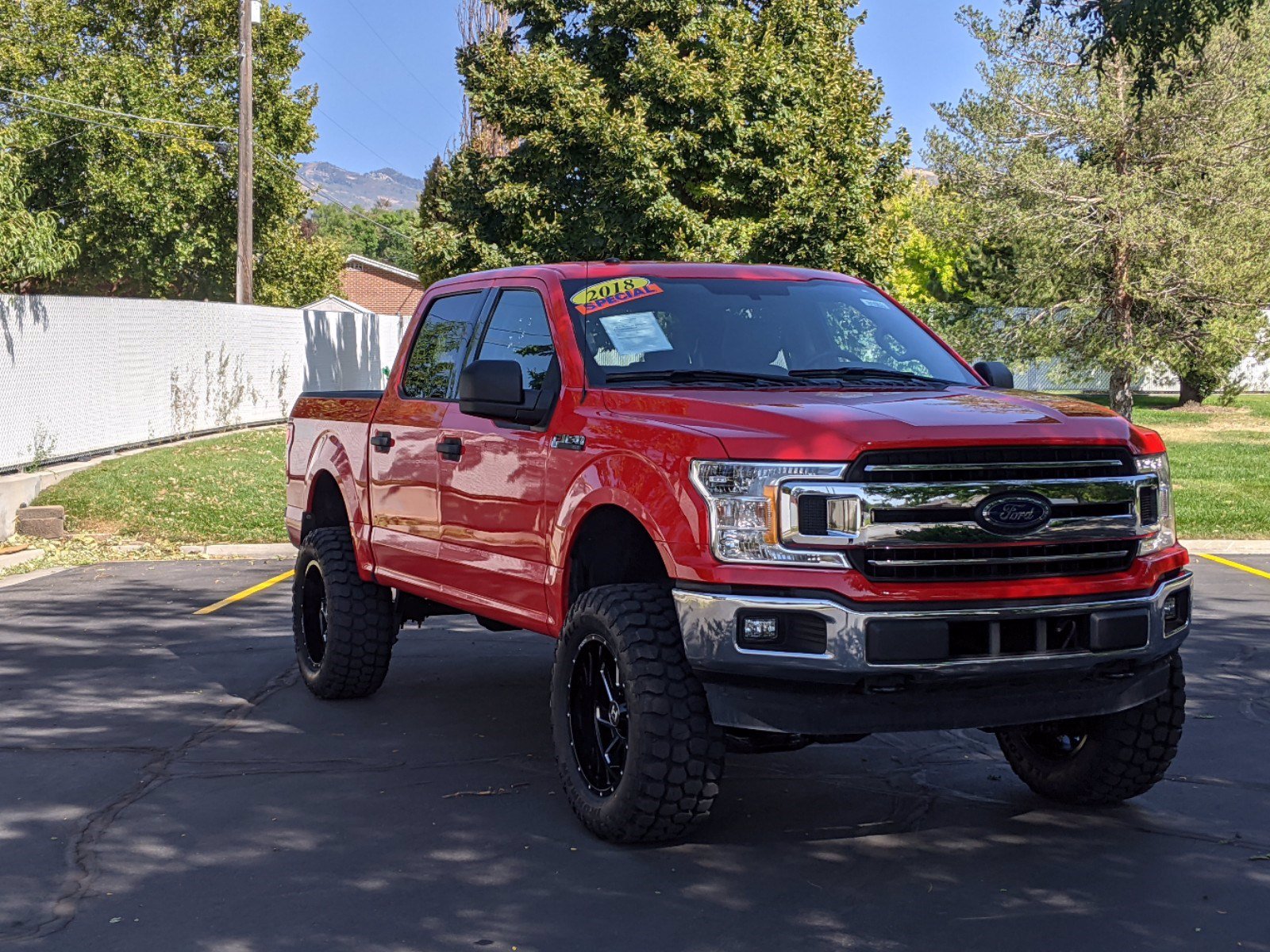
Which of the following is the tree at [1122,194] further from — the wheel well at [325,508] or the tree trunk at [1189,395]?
the wheel well at [325,508]

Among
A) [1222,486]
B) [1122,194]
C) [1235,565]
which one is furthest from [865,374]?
[1122,194]

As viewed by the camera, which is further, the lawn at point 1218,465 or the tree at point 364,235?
the tree at point 364,235

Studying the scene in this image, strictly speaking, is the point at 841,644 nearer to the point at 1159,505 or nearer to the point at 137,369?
the point at 1159,505

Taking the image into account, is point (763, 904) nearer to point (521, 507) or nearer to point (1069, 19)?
point (521, 507)

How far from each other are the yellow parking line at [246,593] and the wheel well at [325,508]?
2.12m

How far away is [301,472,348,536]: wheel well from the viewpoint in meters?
8.98

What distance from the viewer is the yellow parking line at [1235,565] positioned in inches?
542

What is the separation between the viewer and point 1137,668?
18.1 feet

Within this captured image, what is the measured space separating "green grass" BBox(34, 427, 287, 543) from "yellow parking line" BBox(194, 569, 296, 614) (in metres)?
2.17

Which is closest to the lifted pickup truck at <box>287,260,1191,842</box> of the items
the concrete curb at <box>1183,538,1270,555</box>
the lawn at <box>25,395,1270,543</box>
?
the concrete curb at <box>1183,538,1270,555</box>

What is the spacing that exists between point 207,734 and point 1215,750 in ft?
15.6

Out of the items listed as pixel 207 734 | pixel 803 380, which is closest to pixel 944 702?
pixel 803 380

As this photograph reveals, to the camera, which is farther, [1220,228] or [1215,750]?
[1220,228]

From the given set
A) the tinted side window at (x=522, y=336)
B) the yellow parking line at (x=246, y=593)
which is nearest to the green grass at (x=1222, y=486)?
the yellow parking line at (x=246, y=593)
